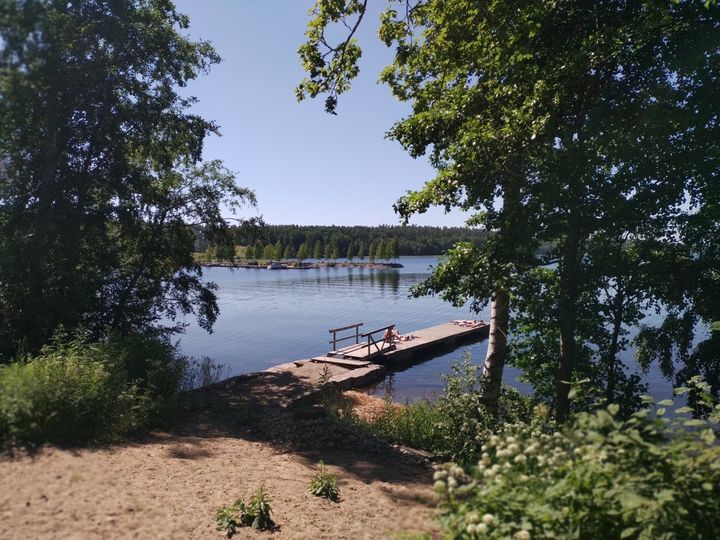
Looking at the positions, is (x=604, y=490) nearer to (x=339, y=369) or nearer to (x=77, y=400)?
(x=77, y=400)

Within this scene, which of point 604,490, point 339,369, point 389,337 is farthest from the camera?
point 389,337

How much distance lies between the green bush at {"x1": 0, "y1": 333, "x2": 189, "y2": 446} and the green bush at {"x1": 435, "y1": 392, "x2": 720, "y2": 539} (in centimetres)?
520

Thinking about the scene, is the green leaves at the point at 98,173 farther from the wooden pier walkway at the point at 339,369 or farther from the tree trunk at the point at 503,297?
the tree trunk at the point at 503,297

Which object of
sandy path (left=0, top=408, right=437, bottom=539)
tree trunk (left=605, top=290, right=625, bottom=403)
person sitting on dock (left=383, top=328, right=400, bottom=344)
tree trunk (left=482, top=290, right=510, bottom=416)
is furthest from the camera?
person sitting on dock (left=383, top=328, right=400, bottom=344)

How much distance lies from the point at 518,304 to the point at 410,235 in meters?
190

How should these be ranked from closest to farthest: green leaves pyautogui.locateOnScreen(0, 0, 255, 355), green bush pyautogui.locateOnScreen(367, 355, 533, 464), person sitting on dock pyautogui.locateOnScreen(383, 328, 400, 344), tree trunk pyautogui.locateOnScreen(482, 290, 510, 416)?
1. green bush pyautogui.locateOnScreen(367, 355, 533, 464)
2. tree trunk pyautogui.locateOnScreen(482, 290, 510, 416)
3. green leaves pyautogui.locateOnScreen(0, 0, 255, 355)
4. person sitting on dock pyautogui.locateOnScreen(383, 328, 400, 344)

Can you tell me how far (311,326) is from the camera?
116ft

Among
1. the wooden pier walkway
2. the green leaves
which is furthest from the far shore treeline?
the green leaves

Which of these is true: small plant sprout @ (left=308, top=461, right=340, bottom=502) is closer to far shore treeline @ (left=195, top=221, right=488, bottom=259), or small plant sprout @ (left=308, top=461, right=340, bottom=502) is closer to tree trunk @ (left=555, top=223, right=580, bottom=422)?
tree trunk @ (left=555, top=223, right=580, bottom=422)

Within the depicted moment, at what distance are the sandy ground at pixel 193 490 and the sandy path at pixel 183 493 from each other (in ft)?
0.03

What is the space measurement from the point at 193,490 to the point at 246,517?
103 centimetres

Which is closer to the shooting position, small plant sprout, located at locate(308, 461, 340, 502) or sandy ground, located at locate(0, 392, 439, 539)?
sandy ground, located at locate(0, 392, 439, 539)

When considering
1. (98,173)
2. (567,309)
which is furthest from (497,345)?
(98,173)

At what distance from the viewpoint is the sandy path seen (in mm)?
4172
